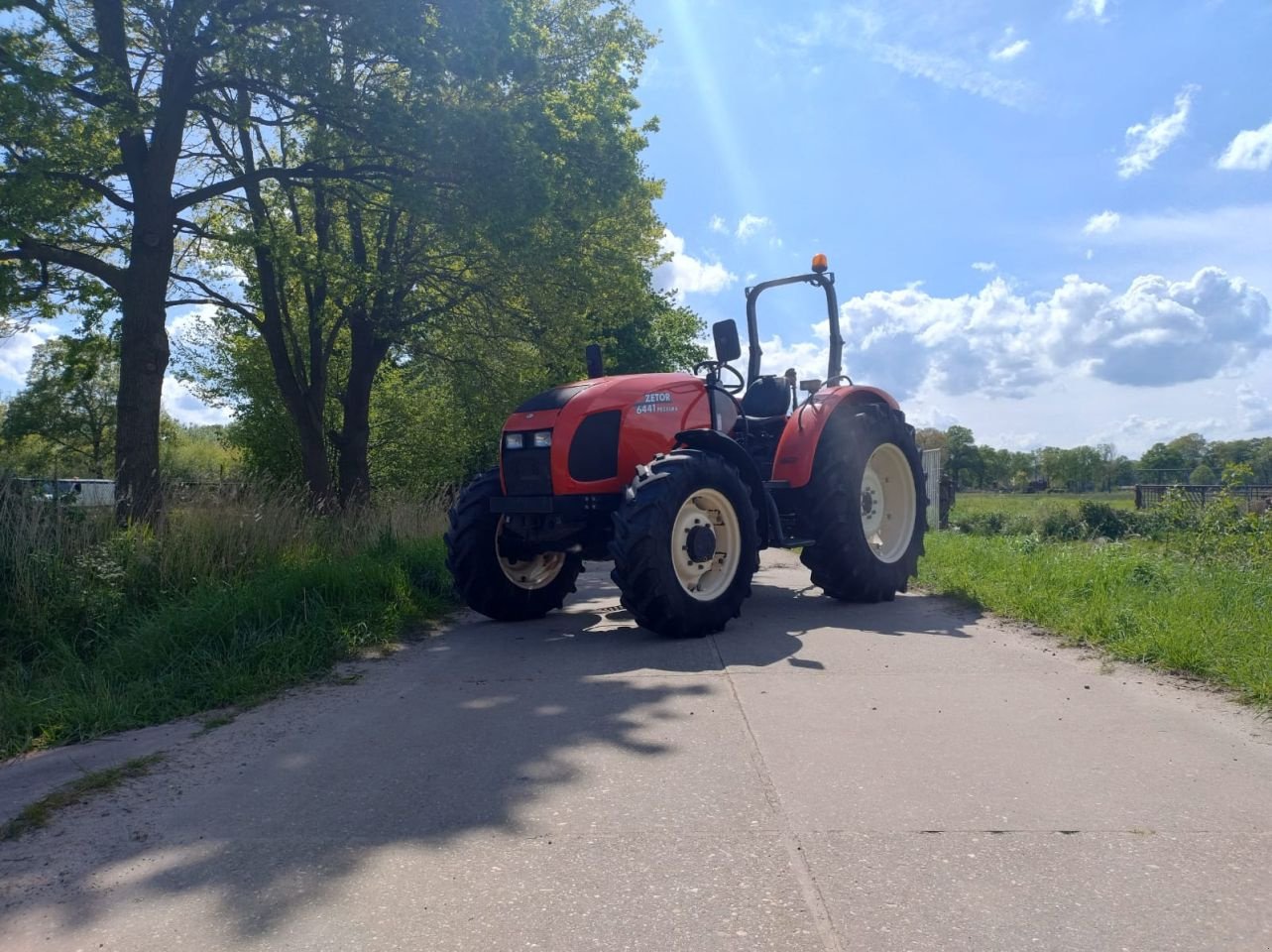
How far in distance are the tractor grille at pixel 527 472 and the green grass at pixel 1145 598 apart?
391 centimetres

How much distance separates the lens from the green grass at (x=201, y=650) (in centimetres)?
545

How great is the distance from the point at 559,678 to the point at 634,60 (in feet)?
54.4

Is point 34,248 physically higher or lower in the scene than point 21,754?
higher

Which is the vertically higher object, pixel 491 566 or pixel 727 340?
pixel 727 340

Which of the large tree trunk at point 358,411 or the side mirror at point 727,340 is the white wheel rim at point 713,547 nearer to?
the side mirror at point 727,340

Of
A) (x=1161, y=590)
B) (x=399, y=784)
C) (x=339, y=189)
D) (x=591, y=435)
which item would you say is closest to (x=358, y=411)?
(x=339, y=189)

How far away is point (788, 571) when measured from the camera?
13.0 metres

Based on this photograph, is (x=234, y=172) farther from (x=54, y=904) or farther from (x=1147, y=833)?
(x=1147, y=833)

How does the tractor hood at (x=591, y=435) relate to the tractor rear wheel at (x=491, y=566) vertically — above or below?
above

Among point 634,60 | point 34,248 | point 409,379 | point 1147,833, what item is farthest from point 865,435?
point 409,379

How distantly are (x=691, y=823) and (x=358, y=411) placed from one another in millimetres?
14845

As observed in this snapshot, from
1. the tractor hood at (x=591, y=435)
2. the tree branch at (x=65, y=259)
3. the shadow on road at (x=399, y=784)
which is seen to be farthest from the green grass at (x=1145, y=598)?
the tree branch at (x=65, y=259)

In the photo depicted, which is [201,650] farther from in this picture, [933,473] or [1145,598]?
[933,473]

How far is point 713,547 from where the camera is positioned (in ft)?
24.6
